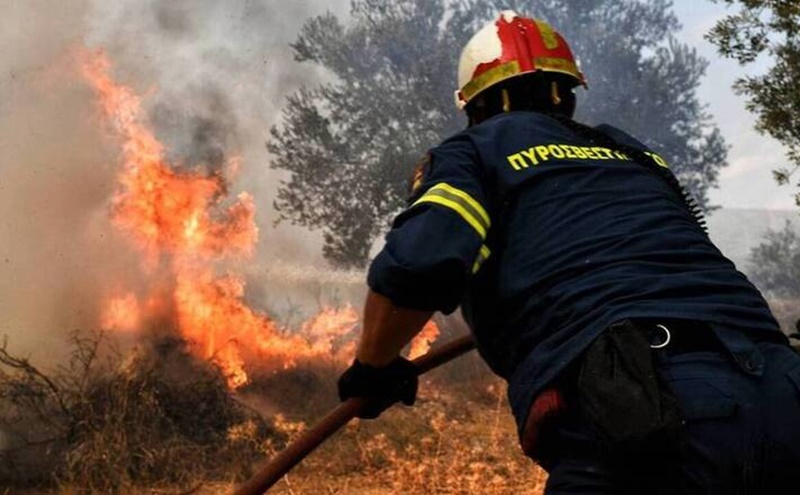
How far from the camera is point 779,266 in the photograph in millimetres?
25047

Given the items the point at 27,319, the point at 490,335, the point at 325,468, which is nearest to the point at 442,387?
the point at 325,468

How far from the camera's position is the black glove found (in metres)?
2.19

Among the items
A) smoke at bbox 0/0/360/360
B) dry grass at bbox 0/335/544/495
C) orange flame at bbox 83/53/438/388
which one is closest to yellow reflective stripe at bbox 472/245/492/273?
dry grass at bbox 0/335/544/495

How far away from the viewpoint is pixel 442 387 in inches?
451

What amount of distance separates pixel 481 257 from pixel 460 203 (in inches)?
5.6

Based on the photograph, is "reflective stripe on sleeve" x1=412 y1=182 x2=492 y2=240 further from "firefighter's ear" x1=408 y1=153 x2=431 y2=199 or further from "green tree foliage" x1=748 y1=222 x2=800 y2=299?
"green tree foliage" x1=748 y1=222 x2=800 y2=299

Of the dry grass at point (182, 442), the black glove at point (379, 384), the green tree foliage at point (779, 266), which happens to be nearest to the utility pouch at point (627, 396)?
the black glove at point (379, 384)

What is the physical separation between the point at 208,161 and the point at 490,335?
10301 millimetres

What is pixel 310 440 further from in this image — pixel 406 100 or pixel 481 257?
pixel 406 100

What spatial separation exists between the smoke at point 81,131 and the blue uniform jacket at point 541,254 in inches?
336

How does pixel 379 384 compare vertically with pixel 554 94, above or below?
below

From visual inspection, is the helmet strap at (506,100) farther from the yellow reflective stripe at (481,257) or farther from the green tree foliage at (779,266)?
the green tree foliage at (779,266)

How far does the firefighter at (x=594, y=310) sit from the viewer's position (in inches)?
59.8

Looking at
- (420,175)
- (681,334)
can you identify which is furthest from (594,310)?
(420,175)
